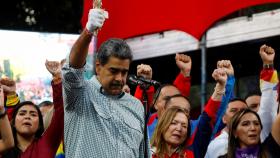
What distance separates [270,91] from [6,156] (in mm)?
2017

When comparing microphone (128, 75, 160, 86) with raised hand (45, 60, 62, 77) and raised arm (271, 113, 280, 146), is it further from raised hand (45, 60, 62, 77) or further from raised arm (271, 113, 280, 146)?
raised arm (271, 113, 280, 146)

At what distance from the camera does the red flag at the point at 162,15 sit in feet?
25.3

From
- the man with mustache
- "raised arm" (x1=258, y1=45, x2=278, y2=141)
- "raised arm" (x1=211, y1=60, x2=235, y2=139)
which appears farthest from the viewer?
"raised arm" (x1=211, y1=60, x2=235, y2=139)

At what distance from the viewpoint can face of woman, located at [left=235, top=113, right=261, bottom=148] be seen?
5.06 meters

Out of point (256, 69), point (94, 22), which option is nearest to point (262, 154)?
Answer: point (94, 22)

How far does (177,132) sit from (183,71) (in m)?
1.12

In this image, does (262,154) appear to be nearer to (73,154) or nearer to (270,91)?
(270,91)

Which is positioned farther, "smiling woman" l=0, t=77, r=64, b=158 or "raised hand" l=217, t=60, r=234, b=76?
"raised hand" l=217, t=60, r=234, b=76

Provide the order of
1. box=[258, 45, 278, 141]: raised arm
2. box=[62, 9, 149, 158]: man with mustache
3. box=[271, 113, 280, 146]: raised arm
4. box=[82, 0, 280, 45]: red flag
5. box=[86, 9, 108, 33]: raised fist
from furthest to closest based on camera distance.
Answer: box=[82, 0, 280, 45]: red flag → box=[258, 45, 278, 141]: raised arm → box=[271, 113, 280, 146]: raised arm → box=[62, 9, 149, 158]: man with mustache → box=[86, 9, 108, 33]: raised fist

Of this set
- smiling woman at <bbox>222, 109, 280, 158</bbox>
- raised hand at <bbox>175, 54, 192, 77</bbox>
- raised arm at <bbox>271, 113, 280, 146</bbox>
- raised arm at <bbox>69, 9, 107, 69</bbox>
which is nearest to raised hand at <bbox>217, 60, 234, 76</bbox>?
raised hand at <bbox>175, 54, 192, 77</bbox>

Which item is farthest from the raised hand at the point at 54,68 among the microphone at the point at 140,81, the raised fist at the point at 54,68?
the microphone at the point at 140,81

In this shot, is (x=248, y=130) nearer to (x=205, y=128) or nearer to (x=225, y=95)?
(x=205, y=128)

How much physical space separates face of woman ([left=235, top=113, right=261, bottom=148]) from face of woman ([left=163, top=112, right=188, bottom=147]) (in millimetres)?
397

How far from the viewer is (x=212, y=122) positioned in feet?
18.1
